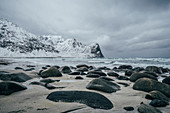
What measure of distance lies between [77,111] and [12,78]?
349cm

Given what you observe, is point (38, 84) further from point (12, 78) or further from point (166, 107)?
point (166, 107)

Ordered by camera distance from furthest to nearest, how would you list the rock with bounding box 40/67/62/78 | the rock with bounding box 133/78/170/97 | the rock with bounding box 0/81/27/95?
the rock with bounding box 40/67/62/78 < the rock with bounding box 133/78/170/97 < the rock with bounding box 0/81/27/95

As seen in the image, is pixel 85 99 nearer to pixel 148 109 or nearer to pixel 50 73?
pixel 148 109

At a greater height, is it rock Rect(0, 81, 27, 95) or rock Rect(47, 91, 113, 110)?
rock Rect(0, 81, 27, 95)

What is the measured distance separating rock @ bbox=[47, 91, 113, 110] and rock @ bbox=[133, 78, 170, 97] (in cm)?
171

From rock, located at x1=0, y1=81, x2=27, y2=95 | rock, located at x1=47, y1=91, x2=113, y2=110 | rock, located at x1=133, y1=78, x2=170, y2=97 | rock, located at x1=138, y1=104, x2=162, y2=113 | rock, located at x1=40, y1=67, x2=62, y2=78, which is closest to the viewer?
rock, located at x1=138, y1=104, x2=162, y2=113

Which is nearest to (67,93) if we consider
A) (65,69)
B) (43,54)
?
(65,69)

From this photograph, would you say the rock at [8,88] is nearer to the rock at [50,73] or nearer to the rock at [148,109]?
the rock at [148,109]

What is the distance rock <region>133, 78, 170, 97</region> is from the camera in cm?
309

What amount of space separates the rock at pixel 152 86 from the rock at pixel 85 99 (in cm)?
171

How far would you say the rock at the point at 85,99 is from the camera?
2074 mm

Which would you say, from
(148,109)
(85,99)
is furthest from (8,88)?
(148,109)

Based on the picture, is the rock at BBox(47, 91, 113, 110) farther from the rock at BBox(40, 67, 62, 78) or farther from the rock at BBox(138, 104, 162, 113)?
the rock at BBox(40, 67, 62, 78)

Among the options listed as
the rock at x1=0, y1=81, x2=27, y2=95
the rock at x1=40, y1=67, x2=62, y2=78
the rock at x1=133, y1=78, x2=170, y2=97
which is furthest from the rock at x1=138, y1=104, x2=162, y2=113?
the rock at x1=40, y1=67, x2=62, y2=78
